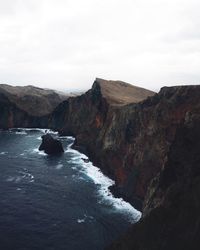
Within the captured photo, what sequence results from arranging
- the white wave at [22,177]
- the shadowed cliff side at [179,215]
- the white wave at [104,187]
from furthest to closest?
the white wave at [22,177] < the white wave at [104,187] < the shadowed cliff side at [179,215]

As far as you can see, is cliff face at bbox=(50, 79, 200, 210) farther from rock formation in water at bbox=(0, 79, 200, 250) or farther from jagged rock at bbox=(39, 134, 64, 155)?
jagged rock at bbox=(39, 134, 64, 155)

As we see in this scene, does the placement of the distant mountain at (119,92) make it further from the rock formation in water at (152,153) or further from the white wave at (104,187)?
the white wave at (104,187)

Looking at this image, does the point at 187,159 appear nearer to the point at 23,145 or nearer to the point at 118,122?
the point at 118,122

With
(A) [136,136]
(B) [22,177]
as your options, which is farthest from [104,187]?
(B) [22,177]

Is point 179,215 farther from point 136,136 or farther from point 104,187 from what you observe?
point 136,136

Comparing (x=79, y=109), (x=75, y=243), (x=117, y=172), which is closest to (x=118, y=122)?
(x=117, y=172)

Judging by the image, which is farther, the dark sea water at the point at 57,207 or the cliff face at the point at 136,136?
the cliff face at the point at 136,136

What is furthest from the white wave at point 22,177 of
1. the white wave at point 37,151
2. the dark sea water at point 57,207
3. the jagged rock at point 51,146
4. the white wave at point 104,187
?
the white wave at point 37,151
